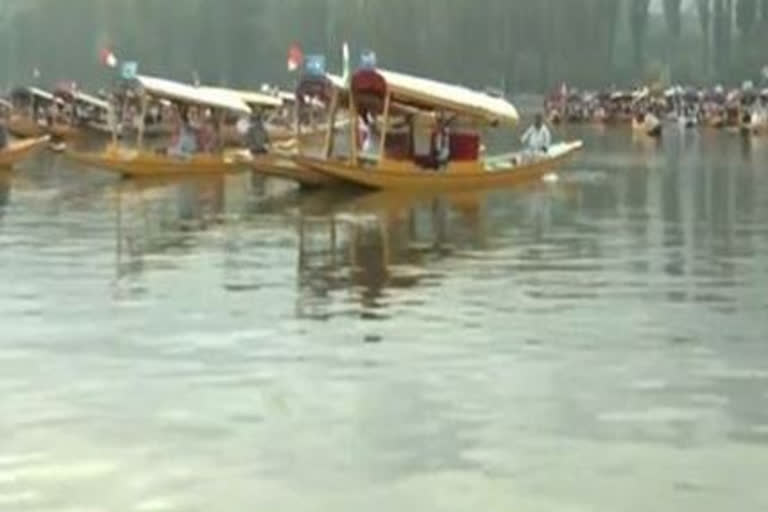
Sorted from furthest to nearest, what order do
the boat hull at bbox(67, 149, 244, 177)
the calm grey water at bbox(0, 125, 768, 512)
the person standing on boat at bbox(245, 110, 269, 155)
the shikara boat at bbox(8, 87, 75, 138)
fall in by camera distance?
the shikara boat at bbox(8, 87, 75, 138) < the person standing on boat at bbox(245, 110, 269, 155) < the boat hull at bbox(67, 149, 244, 177) < the calm grey water at bbox(0, 125, 768, 512)

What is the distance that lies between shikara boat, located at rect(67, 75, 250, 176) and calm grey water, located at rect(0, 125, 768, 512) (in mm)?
10654

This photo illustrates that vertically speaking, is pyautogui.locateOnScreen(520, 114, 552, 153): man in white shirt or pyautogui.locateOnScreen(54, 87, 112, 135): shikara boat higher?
pyautogui.locateOnScreen(54, 87, 112, 135): shikara boat

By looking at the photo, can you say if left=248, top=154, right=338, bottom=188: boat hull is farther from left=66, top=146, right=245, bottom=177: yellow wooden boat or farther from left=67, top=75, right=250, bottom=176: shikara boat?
left=67, top=75, right=250, bottom=176: shikara boat

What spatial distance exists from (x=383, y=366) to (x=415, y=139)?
20.8 m

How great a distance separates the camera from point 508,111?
3431 centimetres

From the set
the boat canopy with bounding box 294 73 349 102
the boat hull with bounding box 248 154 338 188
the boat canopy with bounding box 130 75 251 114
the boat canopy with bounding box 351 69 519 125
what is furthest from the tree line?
the boat hull with bounding box 248 154 338 188

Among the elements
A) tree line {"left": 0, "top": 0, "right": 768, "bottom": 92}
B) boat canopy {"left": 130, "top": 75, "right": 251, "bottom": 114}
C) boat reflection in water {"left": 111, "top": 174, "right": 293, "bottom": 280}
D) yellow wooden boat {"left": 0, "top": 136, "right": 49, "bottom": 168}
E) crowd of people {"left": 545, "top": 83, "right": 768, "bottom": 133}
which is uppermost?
tree line {"left": 0, "top": 0, "right": 768, "bottom": 92}

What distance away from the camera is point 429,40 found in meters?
110

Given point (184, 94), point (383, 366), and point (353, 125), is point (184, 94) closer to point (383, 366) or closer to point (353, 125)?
point (353, 125)

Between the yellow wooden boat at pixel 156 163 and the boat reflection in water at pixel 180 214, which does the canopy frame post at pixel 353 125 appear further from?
the yellow wooden boat at pixel 156 163

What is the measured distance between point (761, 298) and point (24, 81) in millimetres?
102041

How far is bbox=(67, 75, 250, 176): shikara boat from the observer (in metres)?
36.9

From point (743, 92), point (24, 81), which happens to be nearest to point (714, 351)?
point (743, 92)

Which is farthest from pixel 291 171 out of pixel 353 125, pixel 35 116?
pixel 35 116
